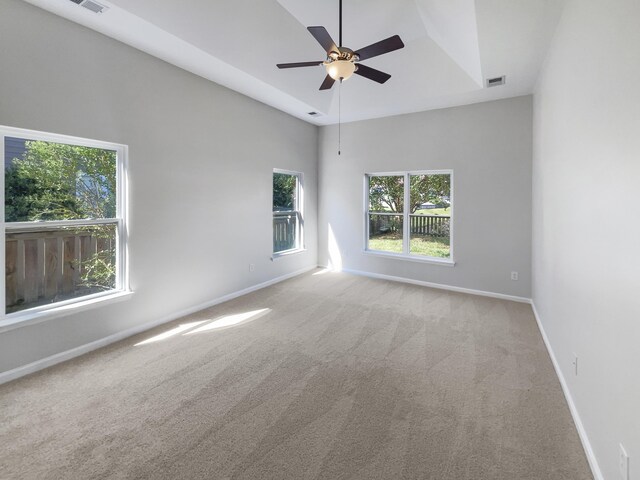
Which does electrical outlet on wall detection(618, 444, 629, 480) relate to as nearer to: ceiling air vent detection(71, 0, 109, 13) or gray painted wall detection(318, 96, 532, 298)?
gray painted wall detection(318, 96, 532, 298)

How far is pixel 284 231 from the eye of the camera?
19.4 ft

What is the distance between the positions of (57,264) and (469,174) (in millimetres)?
5406

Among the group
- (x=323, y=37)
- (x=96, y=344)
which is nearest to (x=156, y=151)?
(x=96, y=344)

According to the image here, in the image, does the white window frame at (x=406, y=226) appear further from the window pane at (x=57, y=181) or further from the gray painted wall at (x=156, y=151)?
the window pane at (x=57, y=181)

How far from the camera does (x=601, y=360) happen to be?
1.67 m

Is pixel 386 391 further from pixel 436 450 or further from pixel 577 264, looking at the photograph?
pixel 577 264

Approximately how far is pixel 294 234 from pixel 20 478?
193 inches

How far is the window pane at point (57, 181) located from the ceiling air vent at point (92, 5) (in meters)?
1.18

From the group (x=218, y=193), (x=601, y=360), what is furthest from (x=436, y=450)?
(x=218, y=193)

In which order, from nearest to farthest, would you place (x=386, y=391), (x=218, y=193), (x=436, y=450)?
(x=436, y=450) → (x=386, y=391) → (x=218, y=193)

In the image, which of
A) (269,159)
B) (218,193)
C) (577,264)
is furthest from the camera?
(269,159)

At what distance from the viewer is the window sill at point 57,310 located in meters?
2.55

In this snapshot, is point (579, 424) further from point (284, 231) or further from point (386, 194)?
point (284, 231)

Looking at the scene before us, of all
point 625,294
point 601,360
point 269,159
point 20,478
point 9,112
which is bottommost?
point 20,478
